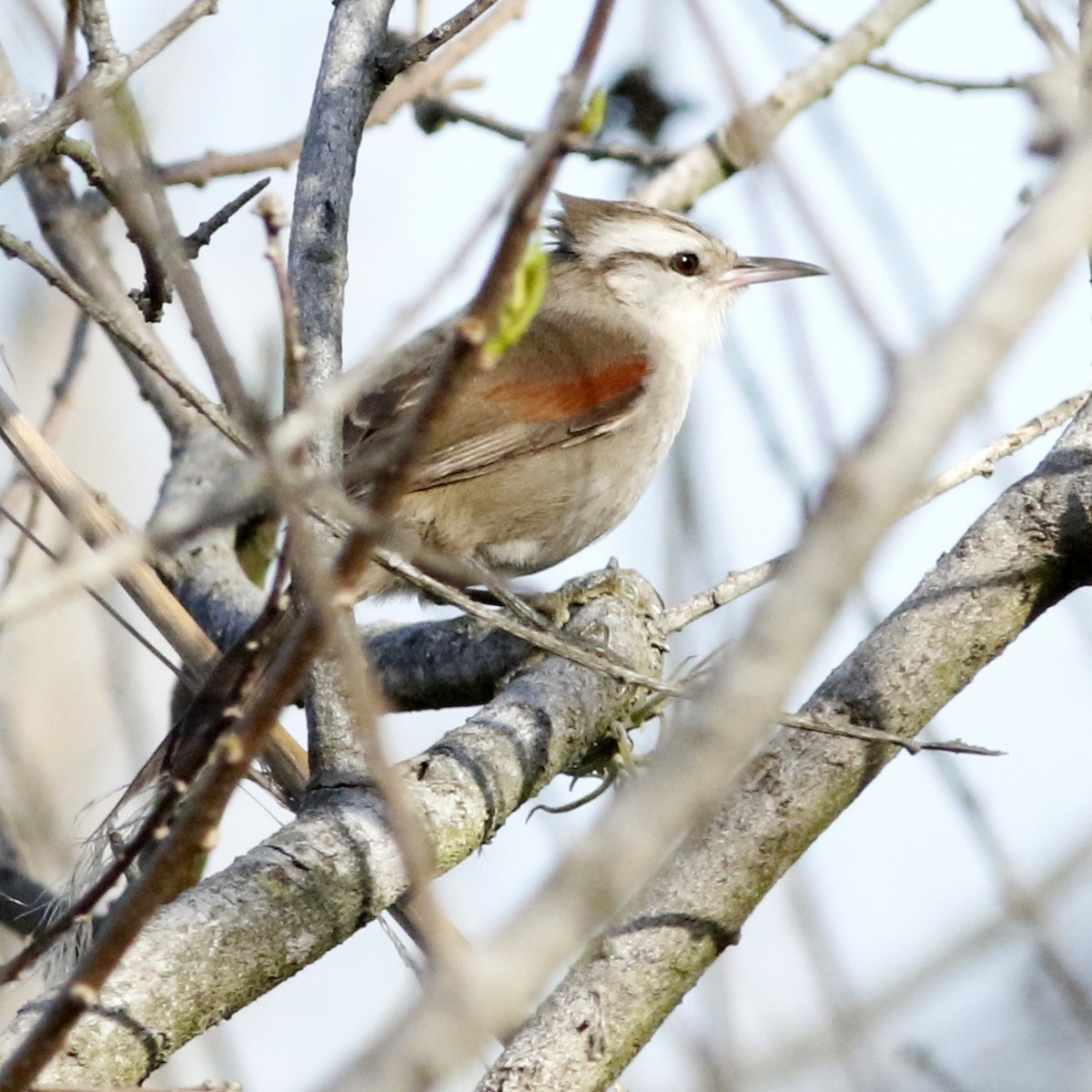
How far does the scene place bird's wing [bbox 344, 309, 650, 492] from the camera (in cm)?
515

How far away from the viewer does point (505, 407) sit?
212 inches

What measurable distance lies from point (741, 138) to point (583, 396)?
1.07 m

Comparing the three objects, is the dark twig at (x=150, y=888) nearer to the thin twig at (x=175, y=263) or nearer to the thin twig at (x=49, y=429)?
the thin twig at (x=175, y=263)

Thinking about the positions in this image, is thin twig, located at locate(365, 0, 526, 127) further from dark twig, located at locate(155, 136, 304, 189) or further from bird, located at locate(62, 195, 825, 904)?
bird, located at locate(62, 195, 825, 904)

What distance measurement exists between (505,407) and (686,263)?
1.33 meters

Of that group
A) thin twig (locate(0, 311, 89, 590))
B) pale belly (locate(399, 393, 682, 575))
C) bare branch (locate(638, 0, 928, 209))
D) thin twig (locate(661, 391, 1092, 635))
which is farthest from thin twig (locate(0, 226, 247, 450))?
bare branch (locate(638, 0, 928, 209))

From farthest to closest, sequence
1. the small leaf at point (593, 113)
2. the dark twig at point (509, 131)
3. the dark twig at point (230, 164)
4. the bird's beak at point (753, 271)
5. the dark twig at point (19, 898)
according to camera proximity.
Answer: the bird's beak at point (753, 271) < the dark twig at point (509, 131) < the dark twig at point (230, 164) < the dark twig at point (19, 898) < the small leaf at point (593, 113)

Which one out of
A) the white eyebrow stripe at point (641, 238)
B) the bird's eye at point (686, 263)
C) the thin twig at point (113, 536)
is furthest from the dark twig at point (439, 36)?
the bird's eye at point (686, 263)

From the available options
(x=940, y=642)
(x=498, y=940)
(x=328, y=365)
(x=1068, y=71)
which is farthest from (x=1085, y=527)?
(x=498, y=940)

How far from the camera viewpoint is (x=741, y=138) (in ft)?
17.2

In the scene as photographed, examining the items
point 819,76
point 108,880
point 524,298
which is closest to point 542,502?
point 819,76

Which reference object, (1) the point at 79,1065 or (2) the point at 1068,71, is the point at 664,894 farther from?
(2) the point at 1068,71

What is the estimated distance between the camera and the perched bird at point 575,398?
5.25 metres

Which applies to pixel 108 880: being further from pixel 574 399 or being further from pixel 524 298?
pixel 574 399
